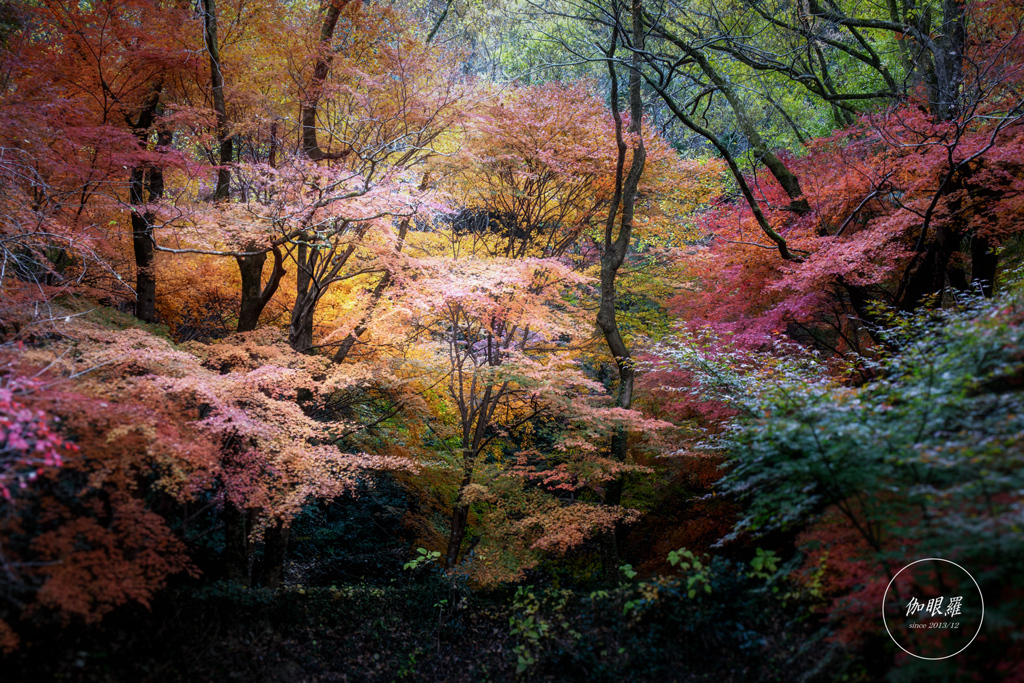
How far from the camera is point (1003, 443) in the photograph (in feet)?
8.56

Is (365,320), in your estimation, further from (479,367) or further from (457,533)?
(457,533)

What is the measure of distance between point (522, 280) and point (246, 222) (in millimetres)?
3594

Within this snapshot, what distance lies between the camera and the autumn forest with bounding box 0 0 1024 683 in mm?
3277

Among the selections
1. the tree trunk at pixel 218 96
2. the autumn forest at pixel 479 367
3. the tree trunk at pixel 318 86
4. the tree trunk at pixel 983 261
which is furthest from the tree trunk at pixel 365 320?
the tree trunk at pixel 983 261

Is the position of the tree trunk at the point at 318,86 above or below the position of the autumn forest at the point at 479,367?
above

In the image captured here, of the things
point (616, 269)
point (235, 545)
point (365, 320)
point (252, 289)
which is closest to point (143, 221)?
point (252, 289)

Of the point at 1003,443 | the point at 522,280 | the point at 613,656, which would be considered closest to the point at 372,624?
the point at 613,656

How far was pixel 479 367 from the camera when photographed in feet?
24.3

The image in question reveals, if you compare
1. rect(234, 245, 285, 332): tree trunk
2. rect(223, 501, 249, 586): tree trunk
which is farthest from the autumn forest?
rect(234, 245, 285, 332): tree trunk

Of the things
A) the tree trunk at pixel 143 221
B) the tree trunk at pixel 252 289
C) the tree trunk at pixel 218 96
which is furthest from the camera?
the tree trunk at pixel 252 289

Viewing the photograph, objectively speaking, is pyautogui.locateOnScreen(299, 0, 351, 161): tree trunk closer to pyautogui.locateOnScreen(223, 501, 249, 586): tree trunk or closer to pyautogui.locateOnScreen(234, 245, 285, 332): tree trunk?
pyautogui.locateOnScreen(234, 245, 285, 332): tree trunk

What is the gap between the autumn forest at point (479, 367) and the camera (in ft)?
10.8

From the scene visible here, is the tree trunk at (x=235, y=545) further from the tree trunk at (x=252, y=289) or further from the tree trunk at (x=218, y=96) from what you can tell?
the tree trunk at (x=218, y=96)

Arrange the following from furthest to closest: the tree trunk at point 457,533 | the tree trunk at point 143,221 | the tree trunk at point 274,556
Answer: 1. the tree trunk at point 457,533
2. the tree trunk at point 143,221
3. the tree trunk at point 274,556
